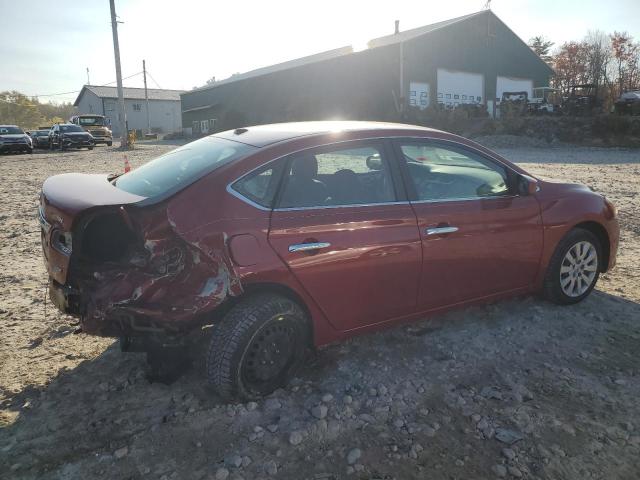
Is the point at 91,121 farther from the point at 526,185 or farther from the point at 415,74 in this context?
the point at 526,185

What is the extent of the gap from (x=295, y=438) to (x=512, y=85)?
3860 cm

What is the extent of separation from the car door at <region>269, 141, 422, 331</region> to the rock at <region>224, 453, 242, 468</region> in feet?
3.26

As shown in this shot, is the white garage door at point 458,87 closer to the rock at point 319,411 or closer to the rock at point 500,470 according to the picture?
the rock at point 319,411

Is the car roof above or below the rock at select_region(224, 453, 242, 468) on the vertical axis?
above

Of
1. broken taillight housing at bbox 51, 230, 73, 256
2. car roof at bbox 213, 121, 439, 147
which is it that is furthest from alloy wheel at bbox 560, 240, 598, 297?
broken taillight housing at bbox 51, 230, 73, 256

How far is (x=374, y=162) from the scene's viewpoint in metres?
3.45

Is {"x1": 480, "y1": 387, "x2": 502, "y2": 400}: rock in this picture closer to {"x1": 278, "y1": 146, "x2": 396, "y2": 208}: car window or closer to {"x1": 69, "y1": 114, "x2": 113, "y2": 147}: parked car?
{"x1": 278, "y1": 146, "x2": 396, "y2": 208}: car window

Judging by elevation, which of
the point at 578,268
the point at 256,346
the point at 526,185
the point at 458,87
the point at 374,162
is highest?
the point at 458,87

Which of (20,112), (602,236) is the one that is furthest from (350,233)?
(20,112)

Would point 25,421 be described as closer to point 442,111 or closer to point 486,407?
point 486,407

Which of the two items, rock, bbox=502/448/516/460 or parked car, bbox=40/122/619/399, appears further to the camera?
parked car, bbox=40/122/619/399

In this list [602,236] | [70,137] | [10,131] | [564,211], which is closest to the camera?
[564,211]

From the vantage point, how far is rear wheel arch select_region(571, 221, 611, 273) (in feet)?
14.0

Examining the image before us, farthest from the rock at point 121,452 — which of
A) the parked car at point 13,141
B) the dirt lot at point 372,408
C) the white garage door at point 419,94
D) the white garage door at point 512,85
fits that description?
the white garage door at point 512,85
